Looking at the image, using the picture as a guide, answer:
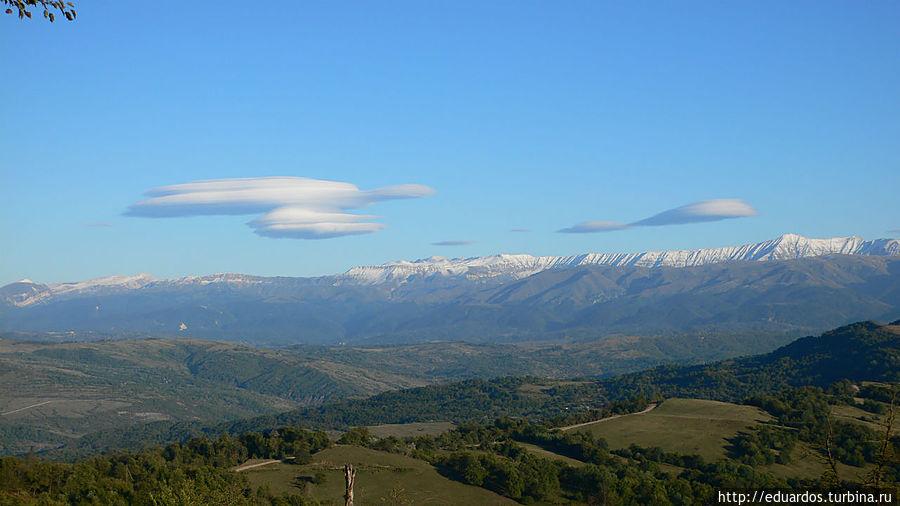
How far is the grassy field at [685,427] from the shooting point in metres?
128

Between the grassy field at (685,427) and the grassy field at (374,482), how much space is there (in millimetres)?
44831

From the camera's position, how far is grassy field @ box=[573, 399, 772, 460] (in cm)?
12816

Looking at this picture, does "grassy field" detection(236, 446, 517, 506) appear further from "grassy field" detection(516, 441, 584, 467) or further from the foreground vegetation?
"grassy field" detection(516, 441, 584, 467)

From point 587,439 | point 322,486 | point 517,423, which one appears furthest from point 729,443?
point 322,486

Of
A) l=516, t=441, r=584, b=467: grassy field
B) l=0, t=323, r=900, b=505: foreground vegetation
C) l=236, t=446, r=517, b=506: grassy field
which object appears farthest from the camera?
l=516, t=441, r=584, b=467: grassy field

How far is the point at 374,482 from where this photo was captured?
98.6 metres

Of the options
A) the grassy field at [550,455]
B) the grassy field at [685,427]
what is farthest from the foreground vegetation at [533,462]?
the grassy field at [550,455]

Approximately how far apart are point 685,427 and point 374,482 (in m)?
68.1

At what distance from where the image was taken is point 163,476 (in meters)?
87.2

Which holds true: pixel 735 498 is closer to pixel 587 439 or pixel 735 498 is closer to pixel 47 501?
pixel 587 439

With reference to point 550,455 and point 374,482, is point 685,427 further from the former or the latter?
point 374,482

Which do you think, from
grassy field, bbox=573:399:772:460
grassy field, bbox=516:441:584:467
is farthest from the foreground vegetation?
grassy field, bbox=516:441:584:467

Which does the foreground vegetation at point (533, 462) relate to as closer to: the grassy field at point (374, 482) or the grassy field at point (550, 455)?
the grassy field at point (374, 482)

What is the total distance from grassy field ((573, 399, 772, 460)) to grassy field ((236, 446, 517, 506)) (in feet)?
147
